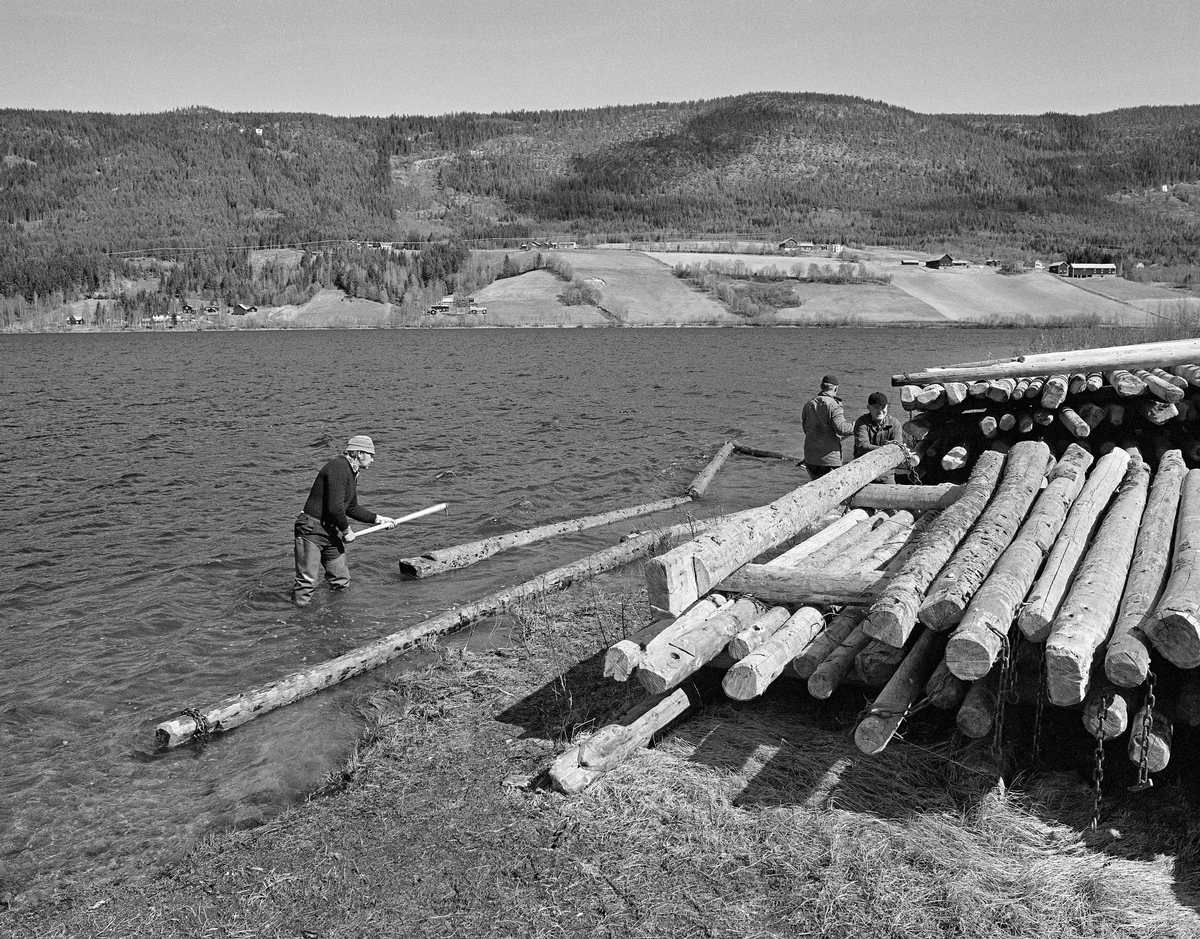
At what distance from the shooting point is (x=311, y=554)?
11.0 meters

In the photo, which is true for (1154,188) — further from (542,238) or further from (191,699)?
(191,699)

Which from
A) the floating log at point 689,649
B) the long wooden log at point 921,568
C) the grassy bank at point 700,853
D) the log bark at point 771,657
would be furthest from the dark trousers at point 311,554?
the long wooden log at point 921,568

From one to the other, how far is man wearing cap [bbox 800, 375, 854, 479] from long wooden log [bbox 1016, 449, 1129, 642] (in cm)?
393

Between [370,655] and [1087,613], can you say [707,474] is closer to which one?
[370,655]

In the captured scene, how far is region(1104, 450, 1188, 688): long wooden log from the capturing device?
480 centimetres

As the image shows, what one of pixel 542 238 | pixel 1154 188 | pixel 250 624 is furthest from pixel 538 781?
pixel 1154 188

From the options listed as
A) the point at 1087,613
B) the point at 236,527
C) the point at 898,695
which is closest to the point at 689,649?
the point at 898,695

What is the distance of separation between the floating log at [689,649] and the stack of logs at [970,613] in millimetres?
14

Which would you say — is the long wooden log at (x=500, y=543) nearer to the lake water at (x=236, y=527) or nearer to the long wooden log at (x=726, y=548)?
the lake water at (x=236, y=527)

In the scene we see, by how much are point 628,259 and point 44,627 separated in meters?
111

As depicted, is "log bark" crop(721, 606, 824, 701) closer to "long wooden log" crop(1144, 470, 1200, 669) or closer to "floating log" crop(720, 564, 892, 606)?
"floating log" crop(720, 564, 892, 606)

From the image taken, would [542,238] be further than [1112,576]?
Yes

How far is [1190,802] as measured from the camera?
5344 mm

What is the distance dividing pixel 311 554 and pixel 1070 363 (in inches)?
392
